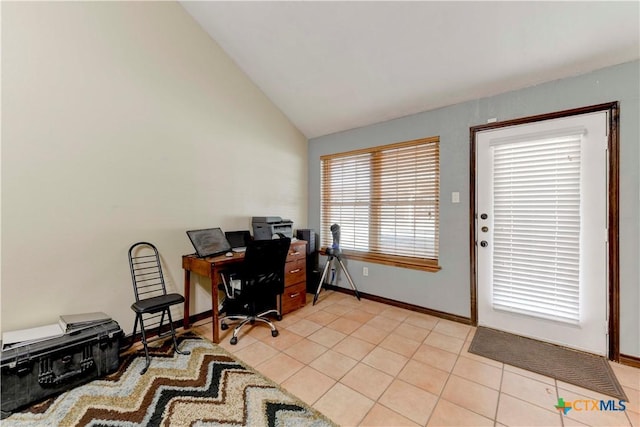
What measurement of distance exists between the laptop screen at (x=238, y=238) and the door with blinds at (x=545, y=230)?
2.52 m

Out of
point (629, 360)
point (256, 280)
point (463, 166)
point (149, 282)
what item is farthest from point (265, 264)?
point (629, 360)

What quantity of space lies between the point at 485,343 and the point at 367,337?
1.04m

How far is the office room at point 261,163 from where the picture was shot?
1755 mm

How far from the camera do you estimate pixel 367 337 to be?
98.0 inches

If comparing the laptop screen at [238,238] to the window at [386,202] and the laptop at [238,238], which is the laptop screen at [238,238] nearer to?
the laptop at [238,238]

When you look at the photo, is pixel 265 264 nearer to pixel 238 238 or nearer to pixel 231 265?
A: pixel 231 265

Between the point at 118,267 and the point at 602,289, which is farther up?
the point at 118,267

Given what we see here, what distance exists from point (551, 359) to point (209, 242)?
3152 mm

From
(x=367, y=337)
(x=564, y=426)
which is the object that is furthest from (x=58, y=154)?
(x=564, y=426)

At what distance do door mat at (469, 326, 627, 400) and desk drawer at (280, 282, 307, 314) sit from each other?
1.80 meters

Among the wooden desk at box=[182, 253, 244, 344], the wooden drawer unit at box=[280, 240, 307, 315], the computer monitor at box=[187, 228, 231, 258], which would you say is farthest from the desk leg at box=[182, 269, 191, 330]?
the wooden drawer unit at box=[280, 240, 307, 315]

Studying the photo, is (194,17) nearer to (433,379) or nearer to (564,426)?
(433,379)

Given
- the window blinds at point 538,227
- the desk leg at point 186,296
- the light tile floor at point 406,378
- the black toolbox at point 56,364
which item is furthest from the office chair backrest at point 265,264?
the window blinds at point 538,227

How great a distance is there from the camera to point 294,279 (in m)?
3.11
